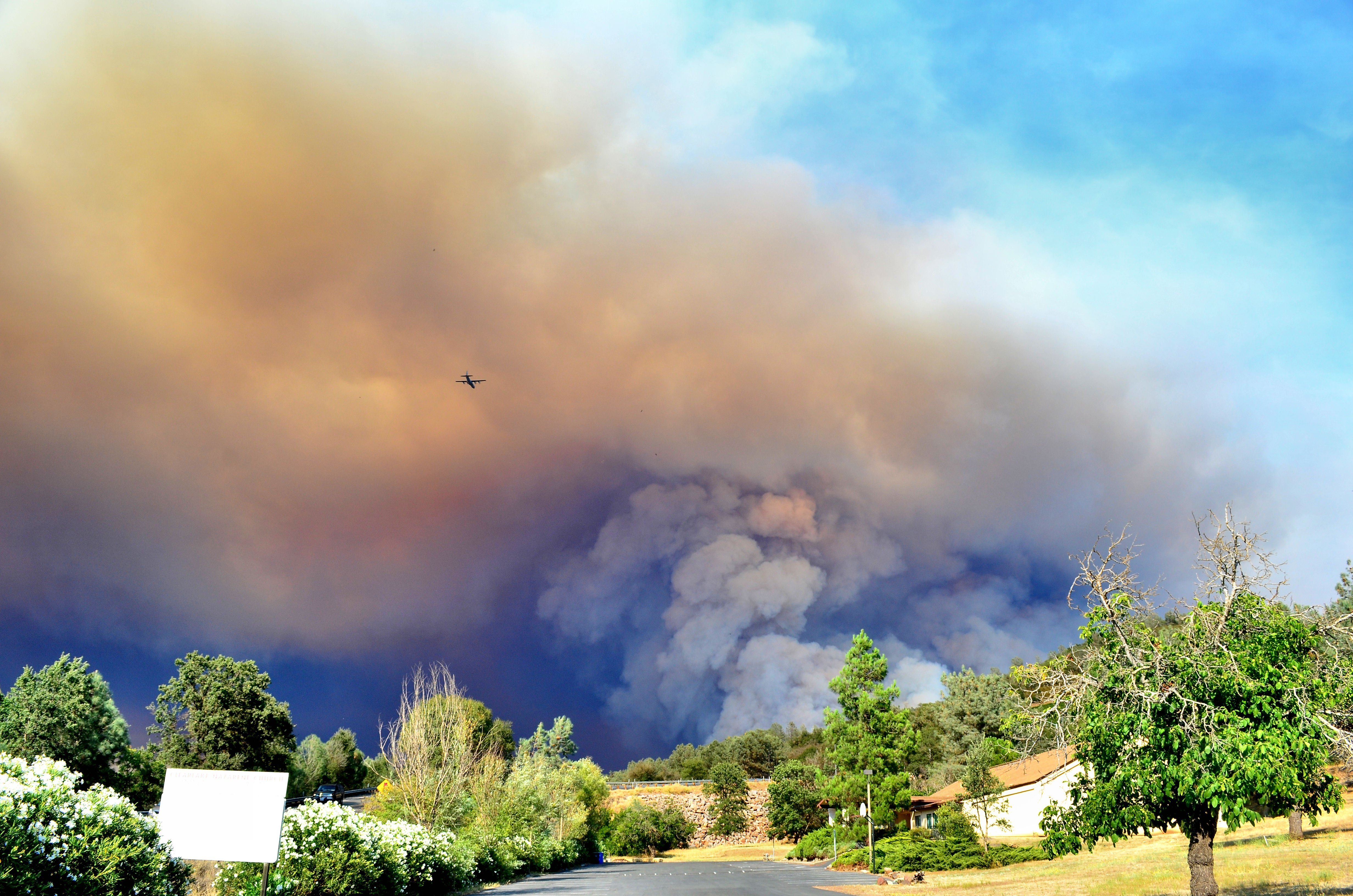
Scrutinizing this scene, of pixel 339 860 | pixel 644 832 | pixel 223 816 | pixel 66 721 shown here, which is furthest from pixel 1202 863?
pixel 644 832

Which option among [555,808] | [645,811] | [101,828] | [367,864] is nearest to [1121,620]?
[101,828]

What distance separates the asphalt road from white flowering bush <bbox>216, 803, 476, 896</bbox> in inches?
224

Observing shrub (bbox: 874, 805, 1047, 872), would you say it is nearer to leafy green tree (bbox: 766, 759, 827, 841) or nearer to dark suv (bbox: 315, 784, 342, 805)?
leafy green tree (bbox: 766, 759, 827, 841)

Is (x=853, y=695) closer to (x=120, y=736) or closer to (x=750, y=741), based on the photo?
(x=120, y=736)

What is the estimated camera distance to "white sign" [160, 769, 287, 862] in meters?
6.75

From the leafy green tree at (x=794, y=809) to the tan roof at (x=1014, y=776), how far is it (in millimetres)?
18395

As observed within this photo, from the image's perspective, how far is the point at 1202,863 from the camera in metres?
12.6

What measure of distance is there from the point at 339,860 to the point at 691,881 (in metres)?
19.2

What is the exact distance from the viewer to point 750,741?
370ft

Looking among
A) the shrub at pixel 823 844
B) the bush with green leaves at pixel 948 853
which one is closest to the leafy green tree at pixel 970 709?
the shrub at pixel 823 844

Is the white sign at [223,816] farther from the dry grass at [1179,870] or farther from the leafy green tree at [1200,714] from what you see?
the dry grass at [1179,870]

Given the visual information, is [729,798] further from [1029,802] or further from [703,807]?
[1029,802]

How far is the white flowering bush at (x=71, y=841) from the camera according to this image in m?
8.18

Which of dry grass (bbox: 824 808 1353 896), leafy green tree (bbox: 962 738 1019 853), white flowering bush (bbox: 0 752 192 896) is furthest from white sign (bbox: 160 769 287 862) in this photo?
leafy green tree (bbox: 962 738 1019 853)
